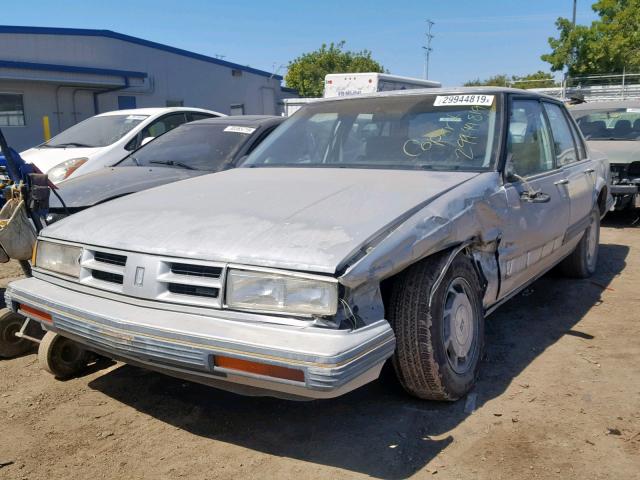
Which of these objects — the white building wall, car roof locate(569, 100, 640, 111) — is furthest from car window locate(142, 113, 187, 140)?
the white building wall

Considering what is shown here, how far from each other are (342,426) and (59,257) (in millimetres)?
1661

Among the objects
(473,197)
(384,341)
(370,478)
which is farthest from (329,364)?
(473,197)

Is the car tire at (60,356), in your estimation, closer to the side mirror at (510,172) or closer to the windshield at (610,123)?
the side mirror at (510,172)

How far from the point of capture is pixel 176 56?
21234 mm

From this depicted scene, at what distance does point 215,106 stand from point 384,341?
2225 cm

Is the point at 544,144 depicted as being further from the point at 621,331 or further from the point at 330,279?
the point at 330,279

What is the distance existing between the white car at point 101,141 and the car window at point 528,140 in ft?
17.4

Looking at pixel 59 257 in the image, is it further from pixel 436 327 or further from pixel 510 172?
pixel 510 172

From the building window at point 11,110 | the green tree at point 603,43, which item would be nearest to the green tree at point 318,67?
the green tree at point 603,43

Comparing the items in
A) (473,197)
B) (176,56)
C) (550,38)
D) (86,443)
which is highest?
(550,38)

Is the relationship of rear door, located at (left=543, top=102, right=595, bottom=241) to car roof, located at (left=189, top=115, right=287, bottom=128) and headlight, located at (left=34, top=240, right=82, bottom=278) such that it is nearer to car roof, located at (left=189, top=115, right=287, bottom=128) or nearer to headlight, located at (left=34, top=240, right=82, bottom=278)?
car roof, located at (left=189, top=115, right=287, bottom=128)

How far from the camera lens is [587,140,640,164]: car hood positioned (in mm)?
8023

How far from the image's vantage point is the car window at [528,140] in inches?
148

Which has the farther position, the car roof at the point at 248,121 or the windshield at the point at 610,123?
the windshield at the point at 610,123
